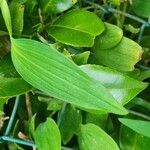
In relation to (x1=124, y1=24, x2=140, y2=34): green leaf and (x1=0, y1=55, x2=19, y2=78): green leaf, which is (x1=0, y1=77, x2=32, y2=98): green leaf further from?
(x1=124, y1=24, x2=140, y2=34): green leaf

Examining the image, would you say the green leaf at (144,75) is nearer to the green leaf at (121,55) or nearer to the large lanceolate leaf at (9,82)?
the green leaf at (121,55)

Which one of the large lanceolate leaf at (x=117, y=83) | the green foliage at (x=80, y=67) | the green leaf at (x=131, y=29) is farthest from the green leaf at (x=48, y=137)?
the green leaf at (x=131, y=29)

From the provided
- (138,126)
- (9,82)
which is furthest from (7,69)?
(138,126)

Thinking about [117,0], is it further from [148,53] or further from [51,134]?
[51,134]

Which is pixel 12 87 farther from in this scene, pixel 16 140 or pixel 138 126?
pixel 138 126

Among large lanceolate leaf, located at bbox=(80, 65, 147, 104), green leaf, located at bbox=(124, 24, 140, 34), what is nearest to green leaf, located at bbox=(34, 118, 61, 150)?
large lanceolate leaf, located at bbox=(80, 65, 147, 104)

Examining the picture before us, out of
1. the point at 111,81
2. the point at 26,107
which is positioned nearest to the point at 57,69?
the point at 111,81
